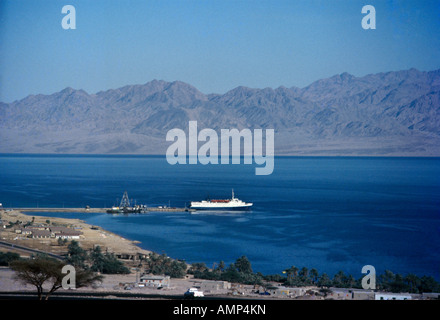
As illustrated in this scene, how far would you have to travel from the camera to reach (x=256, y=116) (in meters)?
67.2

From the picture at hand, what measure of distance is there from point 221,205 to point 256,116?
50.4 meters

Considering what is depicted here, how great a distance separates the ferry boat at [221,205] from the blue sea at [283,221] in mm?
463

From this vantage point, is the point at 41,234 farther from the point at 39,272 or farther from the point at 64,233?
the point at 39,272

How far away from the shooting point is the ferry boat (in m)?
17.1

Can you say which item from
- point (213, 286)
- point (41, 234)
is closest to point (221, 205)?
point (41, 234)

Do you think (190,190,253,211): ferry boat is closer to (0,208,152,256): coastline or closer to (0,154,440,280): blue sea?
(0,154,440,280): blue sea

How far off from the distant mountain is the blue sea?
33.1 meters

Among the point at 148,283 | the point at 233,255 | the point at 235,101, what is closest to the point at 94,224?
the point at 233,255

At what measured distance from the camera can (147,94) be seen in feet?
236

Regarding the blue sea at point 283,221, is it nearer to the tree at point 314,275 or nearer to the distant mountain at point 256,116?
the tree at point 314,275

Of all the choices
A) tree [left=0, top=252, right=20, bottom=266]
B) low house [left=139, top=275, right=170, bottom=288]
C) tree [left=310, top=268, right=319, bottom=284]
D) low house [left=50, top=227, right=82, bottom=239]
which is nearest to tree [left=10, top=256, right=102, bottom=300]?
low house [left=139, top=275, right=170, bottom=288]

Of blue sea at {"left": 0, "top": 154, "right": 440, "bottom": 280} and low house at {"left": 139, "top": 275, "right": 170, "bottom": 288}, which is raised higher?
low house at {"left": 139, "top": 275, "right": 170, "bottom": 288}
